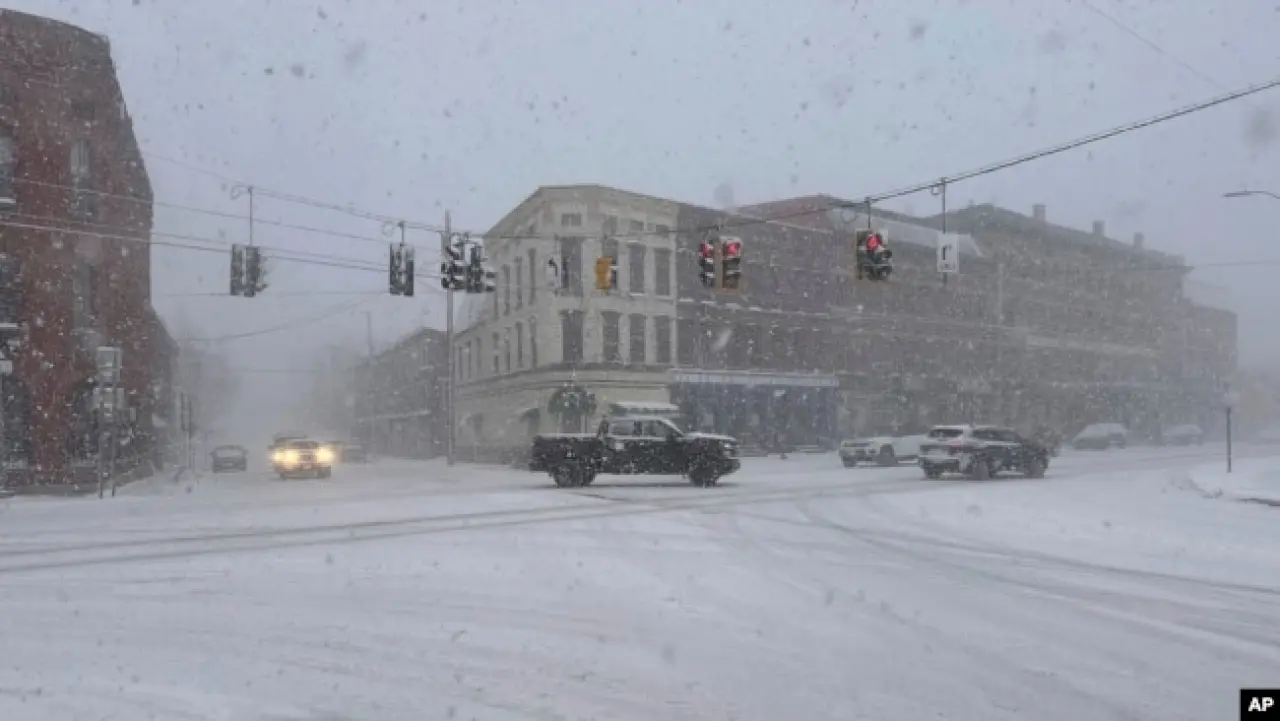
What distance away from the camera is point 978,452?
26.2m

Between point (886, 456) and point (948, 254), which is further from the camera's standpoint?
point (886, 456)

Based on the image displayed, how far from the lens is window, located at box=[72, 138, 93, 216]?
28.1m

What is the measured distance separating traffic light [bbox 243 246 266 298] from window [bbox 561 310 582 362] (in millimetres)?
22590

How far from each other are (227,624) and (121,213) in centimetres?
2967

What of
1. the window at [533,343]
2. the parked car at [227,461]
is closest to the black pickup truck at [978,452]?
the window at [533,343]

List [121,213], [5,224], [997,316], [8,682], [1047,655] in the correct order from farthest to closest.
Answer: [997,316]
[121,213]
[5,224]
[1047,655]
[8,682]

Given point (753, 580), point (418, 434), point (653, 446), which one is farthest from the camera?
point (418, 434)

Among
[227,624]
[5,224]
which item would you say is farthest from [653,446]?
[5,224]

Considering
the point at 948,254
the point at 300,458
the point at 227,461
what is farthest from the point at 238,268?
the point at 227,461

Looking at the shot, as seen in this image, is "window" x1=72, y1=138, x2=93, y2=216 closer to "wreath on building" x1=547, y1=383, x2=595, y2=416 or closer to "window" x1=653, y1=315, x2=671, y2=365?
"wreath on building" x1=547, y1=383, x2=595, y2=416

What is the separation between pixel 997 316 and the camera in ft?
211

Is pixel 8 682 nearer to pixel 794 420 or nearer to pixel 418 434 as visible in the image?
pixel 794 420

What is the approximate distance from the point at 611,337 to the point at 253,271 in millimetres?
24148

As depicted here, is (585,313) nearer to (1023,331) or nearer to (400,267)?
(400,267)
